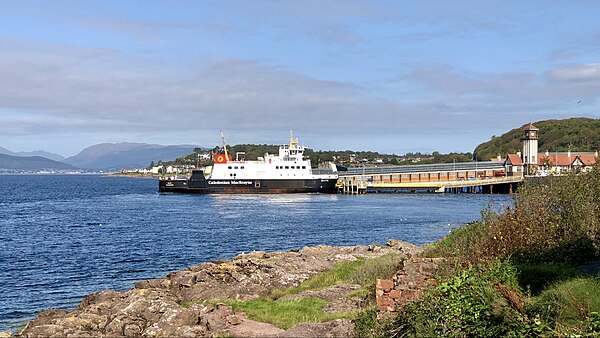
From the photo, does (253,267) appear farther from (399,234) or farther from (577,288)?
(399,234)

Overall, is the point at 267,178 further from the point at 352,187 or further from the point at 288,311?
the point at 288,311

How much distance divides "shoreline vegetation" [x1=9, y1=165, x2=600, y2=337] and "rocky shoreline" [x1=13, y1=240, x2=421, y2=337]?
0.04m

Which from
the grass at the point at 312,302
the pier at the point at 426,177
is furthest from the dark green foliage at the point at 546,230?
the pier at the point at 426,177

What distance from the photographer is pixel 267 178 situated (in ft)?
299

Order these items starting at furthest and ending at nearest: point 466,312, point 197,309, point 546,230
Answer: point 546,230
point 197,309
point 466,312

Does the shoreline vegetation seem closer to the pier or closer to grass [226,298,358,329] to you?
grass [226,298,358,329]

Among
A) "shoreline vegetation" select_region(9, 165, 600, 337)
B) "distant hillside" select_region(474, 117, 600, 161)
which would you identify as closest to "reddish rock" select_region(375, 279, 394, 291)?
Answer: "shoreline vegetation" select_region(9, 165, 600, 337)

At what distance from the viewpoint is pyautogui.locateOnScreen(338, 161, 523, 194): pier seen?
97.3 meters

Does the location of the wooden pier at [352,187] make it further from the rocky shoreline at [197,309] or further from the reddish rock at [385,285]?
the reddish rock at [385,285]

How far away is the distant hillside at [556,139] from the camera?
13888cm

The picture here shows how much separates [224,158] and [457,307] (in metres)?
83.5


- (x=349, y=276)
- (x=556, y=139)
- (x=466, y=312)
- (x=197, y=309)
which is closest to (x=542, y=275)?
(x=466, y=312)

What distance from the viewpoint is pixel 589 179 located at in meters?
17.0

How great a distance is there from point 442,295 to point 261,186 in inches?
3180
